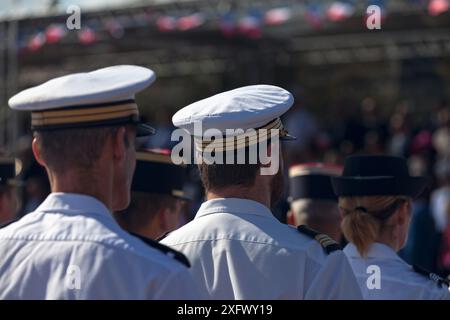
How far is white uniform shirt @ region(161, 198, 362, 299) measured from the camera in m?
3.18

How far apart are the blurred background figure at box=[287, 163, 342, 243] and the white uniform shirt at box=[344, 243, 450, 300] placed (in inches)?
38.2

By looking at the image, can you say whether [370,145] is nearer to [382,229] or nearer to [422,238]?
[422,238]

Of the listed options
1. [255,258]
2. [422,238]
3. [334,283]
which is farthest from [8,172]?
[422,238]

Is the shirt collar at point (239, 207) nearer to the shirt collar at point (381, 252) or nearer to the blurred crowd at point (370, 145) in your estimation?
the shirt collar at point (381, 252)

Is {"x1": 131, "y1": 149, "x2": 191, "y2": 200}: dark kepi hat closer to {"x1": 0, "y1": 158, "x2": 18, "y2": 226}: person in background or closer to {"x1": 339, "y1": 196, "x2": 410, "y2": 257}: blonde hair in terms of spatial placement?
{"x1": 339, "y1": 196, "x2": 410, "y2": 257}: blonde hair

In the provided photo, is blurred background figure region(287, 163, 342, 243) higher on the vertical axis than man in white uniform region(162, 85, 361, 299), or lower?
lower

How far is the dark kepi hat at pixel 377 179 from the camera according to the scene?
4259mm

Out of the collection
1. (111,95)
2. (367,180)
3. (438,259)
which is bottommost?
(438,259)

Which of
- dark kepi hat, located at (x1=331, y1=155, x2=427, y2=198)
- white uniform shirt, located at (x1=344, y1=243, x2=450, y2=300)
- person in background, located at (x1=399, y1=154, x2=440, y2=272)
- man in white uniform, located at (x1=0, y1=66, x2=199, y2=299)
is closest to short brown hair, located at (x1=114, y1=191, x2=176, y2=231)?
dark kepi hat, located at (x1=331, y1=155, x2=427, y2=198)

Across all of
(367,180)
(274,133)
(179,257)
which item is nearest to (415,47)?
(367,180)

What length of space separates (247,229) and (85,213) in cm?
71
